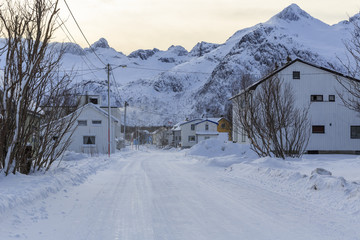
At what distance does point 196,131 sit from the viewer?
84.9 meters

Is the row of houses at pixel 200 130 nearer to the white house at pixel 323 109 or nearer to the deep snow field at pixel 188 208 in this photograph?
the white house at pixel 323 109

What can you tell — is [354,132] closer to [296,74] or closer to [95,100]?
[296,74]

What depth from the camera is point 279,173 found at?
12133mm

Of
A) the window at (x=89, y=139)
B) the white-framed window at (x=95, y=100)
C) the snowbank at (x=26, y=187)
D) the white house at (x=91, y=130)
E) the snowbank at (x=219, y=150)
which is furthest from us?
the white-framed window at (x=95, y=100)

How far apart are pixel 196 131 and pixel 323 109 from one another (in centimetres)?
5277

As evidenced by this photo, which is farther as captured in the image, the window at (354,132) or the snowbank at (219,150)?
the window at (354,132)

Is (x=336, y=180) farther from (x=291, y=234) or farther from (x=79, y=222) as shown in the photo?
(x=79, y=222)

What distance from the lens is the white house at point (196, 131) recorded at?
83.1 metres

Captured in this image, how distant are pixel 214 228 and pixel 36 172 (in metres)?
7.84

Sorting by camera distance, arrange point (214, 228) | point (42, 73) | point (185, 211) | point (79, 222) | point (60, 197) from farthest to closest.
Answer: point (42, 73)
point (60, 197)
point (185, 211)
point (79, 222)
point (214, 228)

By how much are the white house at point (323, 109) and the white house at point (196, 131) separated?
49.4 meters

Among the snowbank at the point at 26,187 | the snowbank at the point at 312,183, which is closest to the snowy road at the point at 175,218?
the snowbank at the point at 26,187

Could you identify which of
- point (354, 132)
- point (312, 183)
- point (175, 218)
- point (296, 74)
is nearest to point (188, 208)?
point (175, 218)

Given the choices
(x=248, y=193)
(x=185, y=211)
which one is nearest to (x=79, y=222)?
(x=185, y=211)
